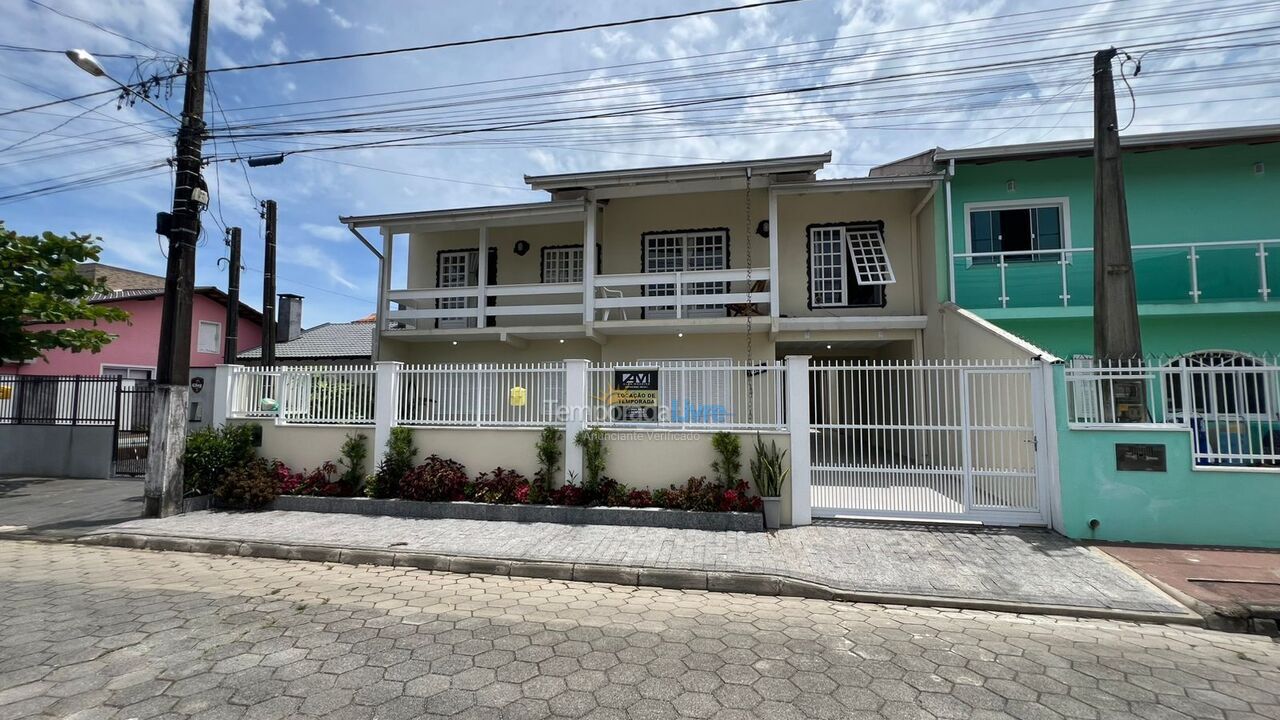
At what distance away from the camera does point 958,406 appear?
7461 millimetres

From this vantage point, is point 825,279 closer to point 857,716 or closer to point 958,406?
point 958,406

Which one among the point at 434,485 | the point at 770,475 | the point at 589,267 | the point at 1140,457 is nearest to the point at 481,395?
the point at 434,485

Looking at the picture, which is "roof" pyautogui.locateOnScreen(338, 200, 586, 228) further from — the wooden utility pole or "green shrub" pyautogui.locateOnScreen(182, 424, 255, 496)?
the wooden utility pole

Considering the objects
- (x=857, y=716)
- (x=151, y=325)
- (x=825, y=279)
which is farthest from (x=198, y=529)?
(x=151, y=325)

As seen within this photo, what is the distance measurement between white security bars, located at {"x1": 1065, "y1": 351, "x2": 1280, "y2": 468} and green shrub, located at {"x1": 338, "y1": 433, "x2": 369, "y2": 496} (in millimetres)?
9683

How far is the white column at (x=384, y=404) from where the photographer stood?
835cm

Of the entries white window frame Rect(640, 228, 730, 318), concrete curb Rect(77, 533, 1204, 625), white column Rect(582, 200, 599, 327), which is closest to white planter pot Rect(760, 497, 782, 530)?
concrete curb Rect(77, 533, 1204, 625)

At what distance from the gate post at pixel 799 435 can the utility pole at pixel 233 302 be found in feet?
44.8

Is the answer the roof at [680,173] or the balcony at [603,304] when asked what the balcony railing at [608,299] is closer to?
the balcony at [603,304]

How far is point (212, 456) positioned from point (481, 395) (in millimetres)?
4167

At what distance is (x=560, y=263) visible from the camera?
539 inches

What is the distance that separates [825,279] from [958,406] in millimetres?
5425

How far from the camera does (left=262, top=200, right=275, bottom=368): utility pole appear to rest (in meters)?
14.0

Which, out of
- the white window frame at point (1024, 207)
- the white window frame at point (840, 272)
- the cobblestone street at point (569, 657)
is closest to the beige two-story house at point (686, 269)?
the white window frame at point (840, 272)
